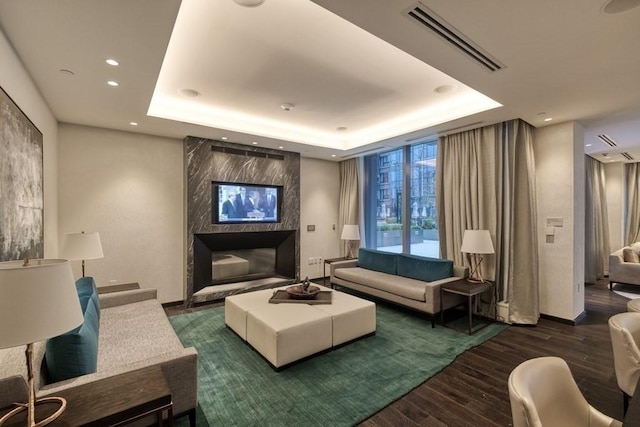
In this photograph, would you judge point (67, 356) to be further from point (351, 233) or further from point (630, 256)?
point (630, 256)

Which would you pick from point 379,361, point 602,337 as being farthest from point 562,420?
point 602,337

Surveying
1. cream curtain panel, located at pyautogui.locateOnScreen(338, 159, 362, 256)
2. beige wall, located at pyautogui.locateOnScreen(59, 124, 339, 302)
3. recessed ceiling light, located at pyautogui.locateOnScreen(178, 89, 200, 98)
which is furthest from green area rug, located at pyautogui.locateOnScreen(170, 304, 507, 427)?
cream curtain panel, located at pyautogui.locateOnScreen(338, 159, 362, 256)

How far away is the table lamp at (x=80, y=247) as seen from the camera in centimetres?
283

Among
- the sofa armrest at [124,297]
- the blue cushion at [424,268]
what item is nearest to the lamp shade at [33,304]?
the sofa armrest at [124,297]

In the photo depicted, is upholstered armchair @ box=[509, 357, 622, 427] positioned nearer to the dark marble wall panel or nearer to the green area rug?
the green area rug

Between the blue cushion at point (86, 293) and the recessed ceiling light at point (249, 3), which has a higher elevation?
the recessed ceiling light at point (249, 3)

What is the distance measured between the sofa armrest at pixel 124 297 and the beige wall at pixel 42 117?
31.1 inches

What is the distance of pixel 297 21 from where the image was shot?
2.16 meters

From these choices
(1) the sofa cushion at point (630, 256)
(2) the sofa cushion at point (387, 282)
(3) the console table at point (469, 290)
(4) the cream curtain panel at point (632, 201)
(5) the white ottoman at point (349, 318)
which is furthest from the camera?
(4) the cream curtain panel at point (632, 201)

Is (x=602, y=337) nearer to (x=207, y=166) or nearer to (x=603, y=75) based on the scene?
(x=603, y=75)

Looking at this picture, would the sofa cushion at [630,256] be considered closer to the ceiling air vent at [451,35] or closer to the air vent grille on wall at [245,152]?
the ceiling air vent at [451,35]

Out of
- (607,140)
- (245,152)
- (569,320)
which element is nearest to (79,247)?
(245,152)

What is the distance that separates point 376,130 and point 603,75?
116 inches

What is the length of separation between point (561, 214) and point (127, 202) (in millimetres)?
5955
